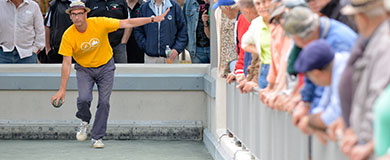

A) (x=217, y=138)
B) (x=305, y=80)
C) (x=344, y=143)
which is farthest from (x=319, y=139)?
(x=217, y=138)

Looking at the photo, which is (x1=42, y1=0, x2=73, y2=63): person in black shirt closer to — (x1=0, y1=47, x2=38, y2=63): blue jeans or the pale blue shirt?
(x1=0, y1=47, x2=38, y2=63): blue jeans

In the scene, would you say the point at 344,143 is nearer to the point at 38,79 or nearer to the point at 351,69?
the point at 351,69

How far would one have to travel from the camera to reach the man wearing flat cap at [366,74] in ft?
12.7

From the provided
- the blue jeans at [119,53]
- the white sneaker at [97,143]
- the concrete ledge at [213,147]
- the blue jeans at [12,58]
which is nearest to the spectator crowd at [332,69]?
the concrete ledge at [213,147]

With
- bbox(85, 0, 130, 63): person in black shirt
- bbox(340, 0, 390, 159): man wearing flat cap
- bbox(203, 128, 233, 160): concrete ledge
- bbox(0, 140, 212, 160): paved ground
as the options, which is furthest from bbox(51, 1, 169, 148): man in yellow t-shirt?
bbox(340, 0, 390, 159): man wearing flat cap

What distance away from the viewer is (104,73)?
12.0 meters

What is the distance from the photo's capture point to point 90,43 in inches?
465

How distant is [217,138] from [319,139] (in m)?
6.18

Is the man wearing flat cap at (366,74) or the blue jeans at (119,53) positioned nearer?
the man wearing flat cap at (366,74)

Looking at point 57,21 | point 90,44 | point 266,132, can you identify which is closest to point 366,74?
point 266,132

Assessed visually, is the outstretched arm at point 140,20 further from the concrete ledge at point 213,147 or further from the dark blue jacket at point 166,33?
the dark blue jacket at point 166,33

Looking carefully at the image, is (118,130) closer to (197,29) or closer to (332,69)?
(197,29)

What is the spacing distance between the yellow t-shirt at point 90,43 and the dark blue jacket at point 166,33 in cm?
184

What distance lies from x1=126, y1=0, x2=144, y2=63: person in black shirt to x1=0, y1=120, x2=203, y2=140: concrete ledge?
4.75 ft
